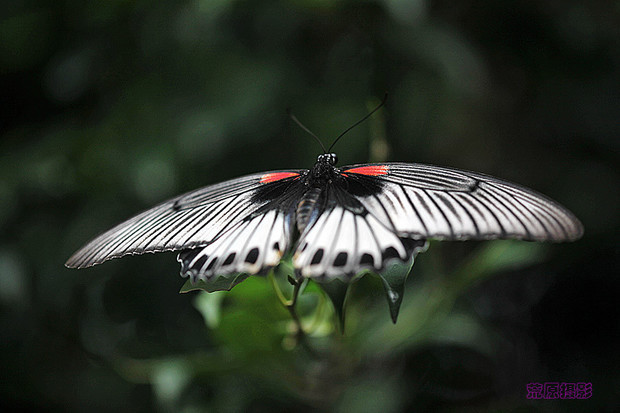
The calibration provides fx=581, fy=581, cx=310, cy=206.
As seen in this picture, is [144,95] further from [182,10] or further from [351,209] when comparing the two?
[351,209]

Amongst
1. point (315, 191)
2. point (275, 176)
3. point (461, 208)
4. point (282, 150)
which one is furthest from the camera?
point (282, 150)

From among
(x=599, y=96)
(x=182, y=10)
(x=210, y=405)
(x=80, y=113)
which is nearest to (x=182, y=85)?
(x=182, y=10)

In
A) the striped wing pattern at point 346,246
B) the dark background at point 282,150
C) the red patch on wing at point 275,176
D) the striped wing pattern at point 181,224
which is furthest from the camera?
the dark background at point 282,150

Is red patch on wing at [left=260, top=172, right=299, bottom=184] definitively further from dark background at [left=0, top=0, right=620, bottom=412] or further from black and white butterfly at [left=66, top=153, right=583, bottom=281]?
dark background at [left=0, top=0, right=620, bottom=412]

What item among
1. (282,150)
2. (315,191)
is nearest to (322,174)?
(315,191)

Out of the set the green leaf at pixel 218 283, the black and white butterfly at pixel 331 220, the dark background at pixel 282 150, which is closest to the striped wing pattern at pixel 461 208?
the black and white butterfly at pixel 331 220

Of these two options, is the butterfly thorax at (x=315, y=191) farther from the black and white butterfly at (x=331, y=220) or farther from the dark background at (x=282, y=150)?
the dark background at (x=282, y=150)

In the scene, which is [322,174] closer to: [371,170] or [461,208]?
[371,170]
